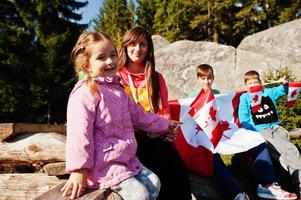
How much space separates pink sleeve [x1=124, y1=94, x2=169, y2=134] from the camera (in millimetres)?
3191

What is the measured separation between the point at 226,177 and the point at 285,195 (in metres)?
0.65

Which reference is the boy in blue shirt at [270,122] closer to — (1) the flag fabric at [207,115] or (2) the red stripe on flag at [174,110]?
(1) the flag fabric at [207,115]

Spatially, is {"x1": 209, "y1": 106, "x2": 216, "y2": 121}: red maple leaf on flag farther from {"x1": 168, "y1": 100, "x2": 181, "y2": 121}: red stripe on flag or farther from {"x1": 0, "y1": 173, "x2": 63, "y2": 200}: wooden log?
{"x1": 0, "y1": 173, "x2": 63, "y2": 200}: wooden log

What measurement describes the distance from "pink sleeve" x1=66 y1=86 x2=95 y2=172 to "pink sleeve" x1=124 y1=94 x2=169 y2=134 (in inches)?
17.8

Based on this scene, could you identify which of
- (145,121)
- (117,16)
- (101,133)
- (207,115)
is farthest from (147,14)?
(101,133)

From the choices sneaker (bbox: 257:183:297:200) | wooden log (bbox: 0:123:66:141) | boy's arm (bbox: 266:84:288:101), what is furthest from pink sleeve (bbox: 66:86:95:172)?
boy's arm (bbox: 266:84:288:101)

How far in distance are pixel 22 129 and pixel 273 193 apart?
9.04ft

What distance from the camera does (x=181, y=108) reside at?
16.1 feet

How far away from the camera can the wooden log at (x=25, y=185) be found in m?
4.06

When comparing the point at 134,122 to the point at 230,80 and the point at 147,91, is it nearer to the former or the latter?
the point at 147,91

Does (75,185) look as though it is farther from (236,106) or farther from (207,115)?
(236,106)

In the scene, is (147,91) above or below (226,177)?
above

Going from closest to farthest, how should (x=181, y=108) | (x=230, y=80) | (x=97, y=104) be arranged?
(x=97, y=104) < (x=181, y=108) < (x=230, y=80)

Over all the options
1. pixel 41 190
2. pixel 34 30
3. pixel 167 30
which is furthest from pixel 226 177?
pixel 167 30
